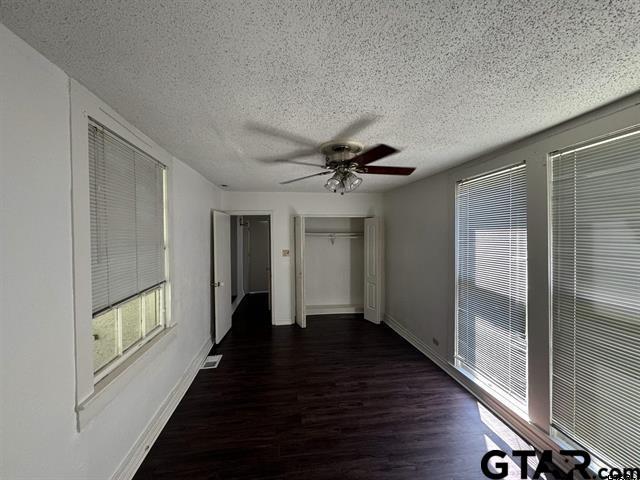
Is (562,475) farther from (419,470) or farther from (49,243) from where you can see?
(49,243)

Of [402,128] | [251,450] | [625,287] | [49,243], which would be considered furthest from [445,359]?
[49,243]

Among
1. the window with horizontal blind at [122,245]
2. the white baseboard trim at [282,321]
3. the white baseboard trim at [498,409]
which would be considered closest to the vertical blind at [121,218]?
the window with horizontal blind at [122,245]

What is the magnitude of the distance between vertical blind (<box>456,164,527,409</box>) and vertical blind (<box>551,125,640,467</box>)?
267 mm

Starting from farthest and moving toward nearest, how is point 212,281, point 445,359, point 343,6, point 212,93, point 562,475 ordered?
point 212,281
point 445,359
point 562,475
point 212,93
point 343,6

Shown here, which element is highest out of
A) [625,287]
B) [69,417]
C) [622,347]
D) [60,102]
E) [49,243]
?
[60,102]

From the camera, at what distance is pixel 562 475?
161 cm

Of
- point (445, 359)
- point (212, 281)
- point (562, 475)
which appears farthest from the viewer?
point (212, 281)

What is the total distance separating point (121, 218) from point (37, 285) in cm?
69

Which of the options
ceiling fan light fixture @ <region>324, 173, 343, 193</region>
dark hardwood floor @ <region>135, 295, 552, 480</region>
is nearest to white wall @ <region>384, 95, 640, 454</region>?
dark hardwood floor @ <region>135, 295, 552, 480</region>

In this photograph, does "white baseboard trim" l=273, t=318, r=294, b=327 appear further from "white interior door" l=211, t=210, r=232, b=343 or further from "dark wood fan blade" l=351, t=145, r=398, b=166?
"dark wood fan blade" l=351, t=145, r=398, b=166

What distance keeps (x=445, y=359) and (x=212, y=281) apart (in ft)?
10.8

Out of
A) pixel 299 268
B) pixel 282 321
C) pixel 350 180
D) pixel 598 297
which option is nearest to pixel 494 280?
pixel 598 297

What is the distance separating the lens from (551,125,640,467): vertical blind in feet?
4.53

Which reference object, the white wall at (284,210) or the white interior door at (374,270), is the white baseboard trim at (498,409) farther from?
the white wall at (284,210)
